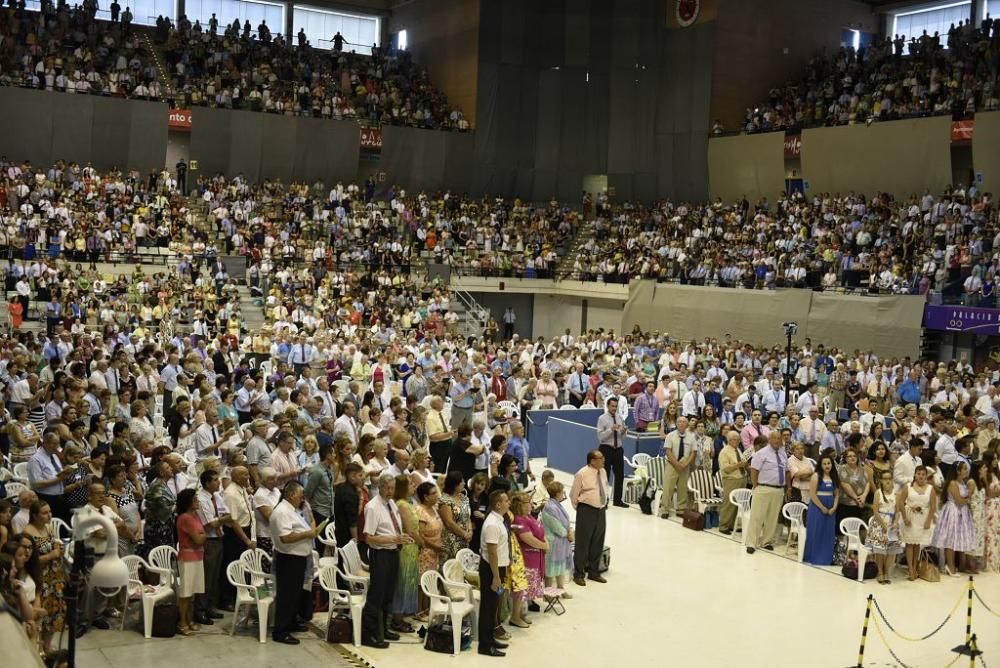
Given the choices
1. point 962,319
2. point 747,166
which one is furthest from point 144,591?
point 747,166

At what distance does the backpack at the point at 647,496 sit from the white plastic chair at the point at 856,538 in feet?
10.1

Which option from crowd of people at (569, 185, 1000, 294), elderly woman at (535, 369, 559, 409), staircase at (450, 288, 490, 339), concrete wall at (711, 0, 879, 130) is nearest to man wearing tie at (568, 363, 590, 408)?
elderly woman at (535, 369, 559, 409)

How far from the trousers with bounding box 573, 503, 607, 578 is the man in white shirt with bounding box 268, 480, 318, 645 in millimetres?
3363

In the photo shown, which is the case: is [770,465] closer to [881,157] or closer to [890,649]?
[890,649]

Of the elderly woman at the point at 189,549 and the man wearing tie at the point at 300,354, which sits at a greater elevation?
the man wearing tie at the point at 300,354

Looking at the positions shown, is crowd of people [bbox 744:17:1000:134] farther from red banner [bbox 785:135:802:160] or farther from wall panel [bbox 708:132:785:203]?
wall panel [bbox 708:132:785:203]

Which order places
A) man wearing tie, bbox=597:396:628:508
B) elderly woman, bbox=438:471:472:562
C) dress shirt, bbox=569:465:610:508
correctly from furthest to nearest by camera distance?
1. man wearing tie, bbox=597:396:628:508
2. dress shirt, bbox=569:465:610:508
3. elderly woman, bbox=438:471:472:562

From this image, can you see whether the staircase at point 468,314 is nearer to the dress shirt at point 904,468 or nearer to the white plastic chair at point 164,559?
the dress shirt at point 904,468

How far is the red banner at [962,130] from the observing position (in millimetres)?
30578

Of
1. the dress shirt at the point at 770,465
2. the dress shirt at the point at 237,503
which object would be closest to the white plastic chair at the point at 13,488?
the dress shirt at the point at 237,503

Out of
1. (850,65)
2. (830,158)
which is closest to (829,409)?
(830,158)

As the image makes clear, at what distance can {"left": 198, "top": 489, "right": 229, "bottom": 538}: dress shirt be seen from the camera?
929cm

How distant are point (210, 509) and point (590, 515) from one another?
4181 millimetres

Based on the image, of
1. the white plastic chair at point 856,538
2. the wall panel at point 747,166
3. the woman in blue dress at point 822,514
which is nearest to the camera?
the white plastic chair at point 856,538
